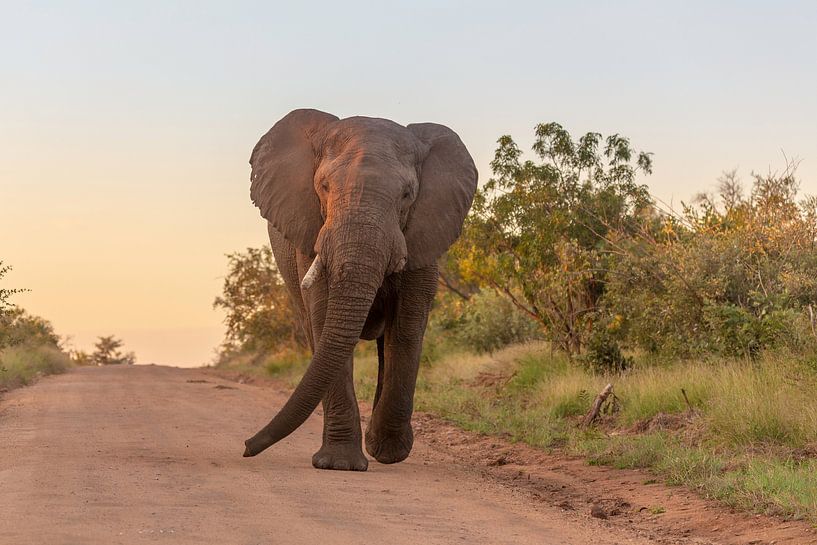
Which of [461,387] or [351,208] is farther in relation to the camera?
[461,387]

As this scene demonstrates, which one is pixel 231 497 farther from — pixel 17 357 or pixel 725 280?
pixel 17 357

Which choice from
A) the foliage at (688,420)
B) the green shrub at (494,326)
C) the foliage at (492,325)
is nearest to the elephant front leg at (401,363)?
the foliage at (688,420)

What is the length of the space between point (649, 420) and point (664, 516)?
165 inches

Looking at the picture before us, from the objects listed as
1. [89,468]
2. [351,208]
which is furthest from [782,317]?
[89,468]

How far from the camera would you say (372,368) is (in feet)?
77.3

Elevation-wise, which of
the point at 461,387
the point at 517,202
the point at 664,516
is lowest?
the point at 664,516

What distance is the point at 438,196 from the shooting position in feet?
32.9

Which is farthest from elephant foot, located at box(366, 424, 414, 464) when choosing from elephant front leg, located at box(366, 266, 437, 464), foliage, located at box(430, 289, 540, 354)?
foliage, located at box(430, 289, 540, 354)

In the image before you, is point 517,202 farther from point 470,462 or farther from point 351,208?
point 351,208

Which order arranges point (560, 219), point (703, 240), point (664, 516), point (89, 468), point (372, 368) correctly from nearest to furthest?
point (664, 516)
point (89, 468)
point (703, 240)
point (560, 219)
point (372, 368)

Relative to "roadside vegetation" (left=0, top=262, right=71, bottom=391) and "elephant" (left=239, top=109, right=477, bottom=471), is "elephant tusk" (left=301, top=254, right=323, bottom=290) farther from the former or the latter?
"roadside vegetation" (left=0, top=262, right=71, bottom=391)

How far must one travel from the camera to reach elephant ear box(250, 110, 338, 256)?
9828mm

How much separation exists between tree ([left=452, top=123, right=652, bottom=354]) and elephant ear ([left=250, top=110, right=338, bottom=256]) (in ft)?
25.8

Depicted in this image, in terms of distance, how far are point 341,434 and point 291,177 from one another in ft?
7.82
